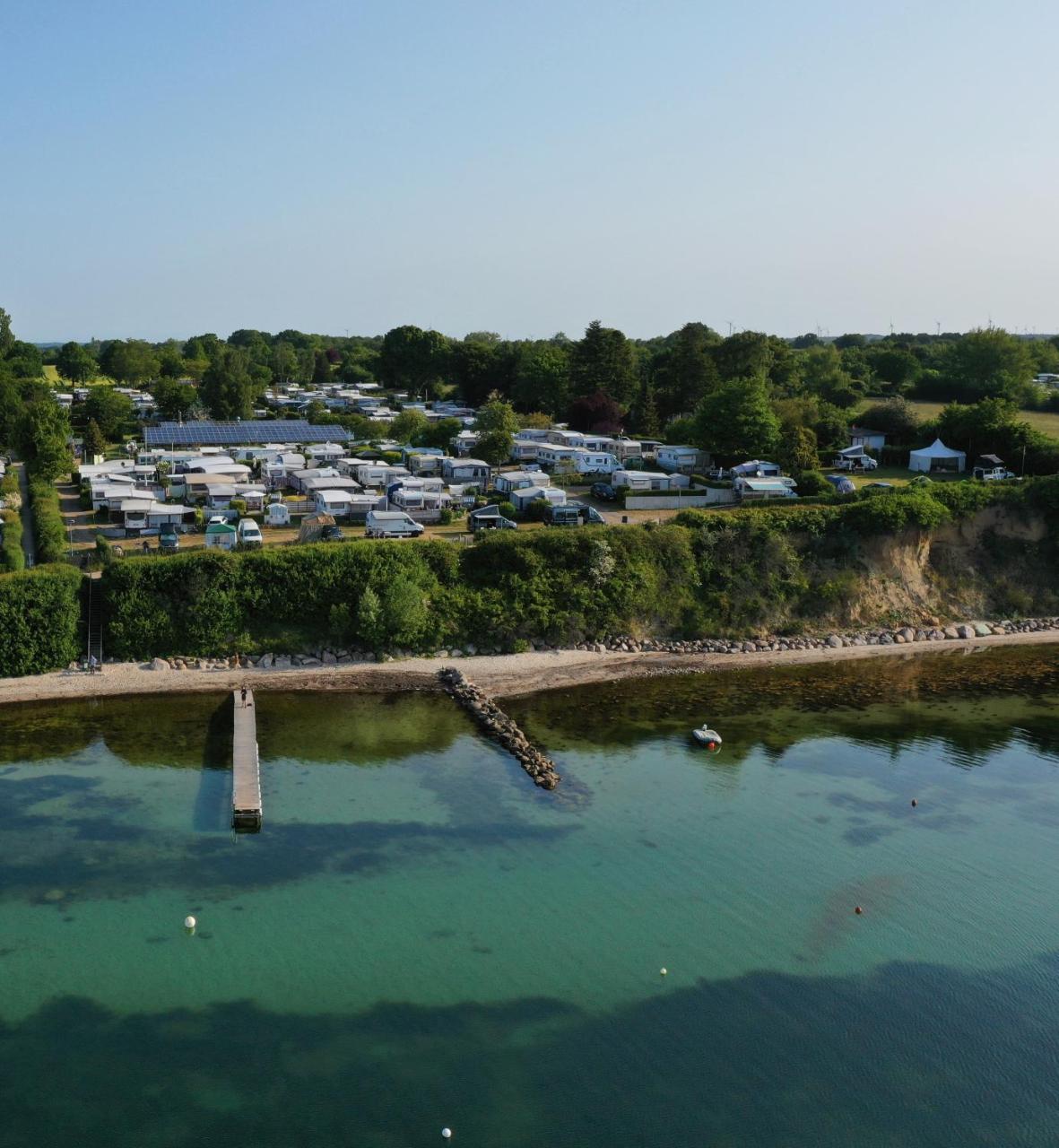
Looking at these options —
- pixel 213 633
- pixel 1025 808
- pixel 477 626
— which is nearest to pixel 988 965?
pixel 1025 808

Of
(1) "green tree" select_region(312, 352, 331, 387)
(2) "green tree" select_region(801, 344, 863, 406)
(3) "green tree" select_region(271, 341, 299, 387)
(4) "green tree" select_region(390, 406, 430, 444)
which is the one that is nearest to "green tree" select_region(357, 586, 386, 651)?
(4) "green tree" select_region(390, 406, 430, 444)

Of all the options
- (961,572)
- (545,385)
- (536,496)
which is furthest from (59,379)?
(961,572)

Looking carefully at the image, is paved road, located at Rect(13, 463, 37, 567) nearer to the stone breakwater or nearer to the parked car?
the stone breakwater

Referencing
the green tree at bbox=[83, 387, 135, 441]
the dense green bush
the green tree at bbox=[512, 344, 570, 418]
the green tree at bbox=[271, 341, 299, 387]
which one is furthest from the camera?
the green tree at bbox=[271, 341, 299, 387]

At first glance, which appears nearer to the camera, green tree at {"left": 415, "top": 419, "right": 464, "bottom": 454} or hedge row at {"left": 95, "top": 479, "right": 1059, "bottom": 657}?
hedge row at {"left": 95, "top": 479, "right": 1059, "bottom": 657}

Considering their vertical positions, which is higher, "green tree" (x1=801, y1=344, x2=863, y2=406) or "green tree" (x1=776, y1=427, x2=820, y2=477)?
"green tree" (x1=801, y1=344, x2=863, y2=406)

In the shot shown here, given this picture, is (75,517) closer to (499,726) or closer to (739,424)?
(499,726)

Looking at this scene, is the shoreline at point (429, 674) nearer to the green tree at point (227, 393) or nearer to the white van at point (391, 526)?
the white van at point (391, 526)
